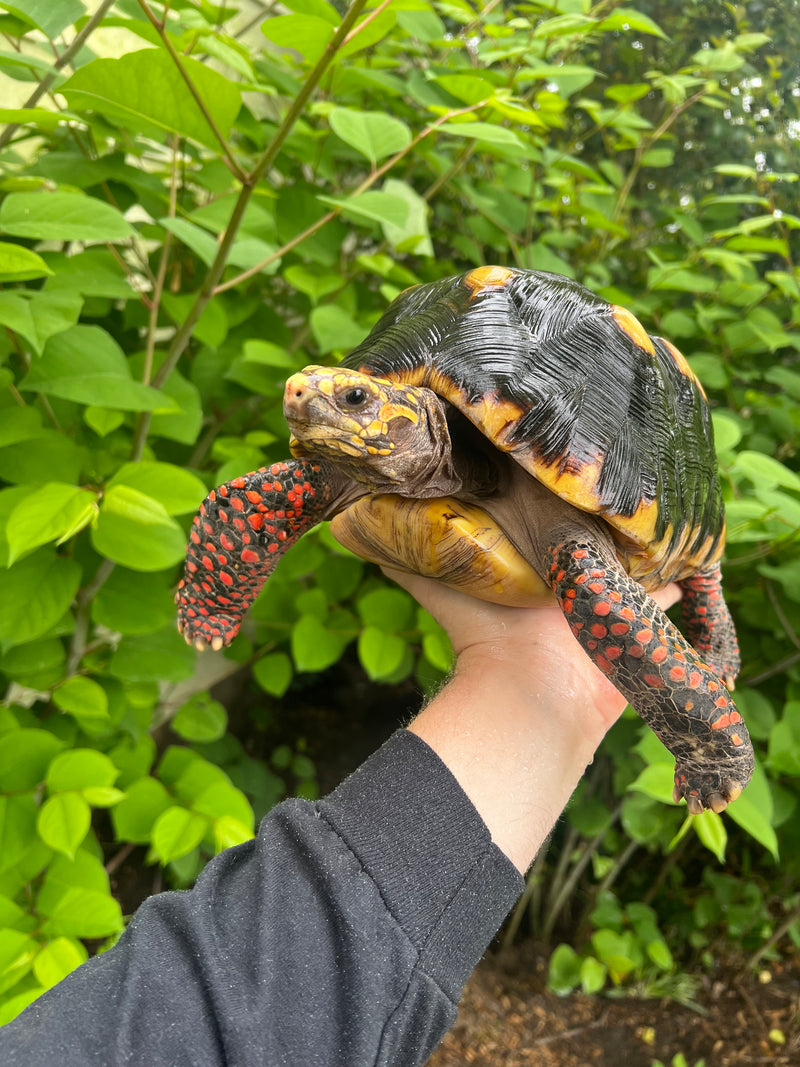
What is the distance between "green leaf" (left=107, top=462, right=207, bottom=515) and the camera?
856 mm

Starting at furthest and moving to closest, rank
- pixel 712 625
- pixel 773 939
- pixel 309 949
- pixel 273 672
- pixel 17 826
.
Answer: pixel 773 939
pixel 273 672
pixel 712 625
pixel 17 826
pixel 309 949

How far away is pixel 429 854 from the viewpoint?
664 mm

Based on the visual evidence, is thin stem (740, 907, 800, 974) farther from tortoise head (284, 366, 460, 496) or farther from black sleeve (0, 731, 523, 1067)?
tortoise head (284, 366, 460, 496)

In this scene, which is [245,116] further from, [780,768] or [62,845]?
[780,768]

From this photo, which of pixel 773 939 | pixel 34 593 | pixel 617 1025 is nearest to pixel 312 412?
pixel 34 593

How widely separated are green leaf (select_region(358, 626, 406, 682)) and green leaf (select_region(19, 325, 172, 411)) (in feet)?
1.77

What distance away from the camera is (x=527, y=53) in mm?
1335

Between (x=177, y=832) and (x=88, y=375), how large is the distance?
0.62 meters

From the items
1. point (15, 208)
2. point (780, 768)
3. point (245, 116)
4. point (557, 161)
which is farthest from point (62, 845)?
point (557, 161)

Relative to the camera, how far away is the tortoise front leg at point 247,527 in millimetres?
921

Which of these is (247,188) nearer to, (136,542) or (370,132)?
(370,132)

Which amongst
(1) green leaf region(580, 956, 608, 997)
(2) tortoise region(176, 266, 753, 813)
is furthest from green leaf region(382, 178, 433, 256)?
(1) green leaf region(580, 956, 608, 997)

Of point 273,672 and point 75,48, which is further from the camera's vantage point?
point 273,672

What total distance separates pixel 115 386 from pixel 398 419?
1.24 ft
